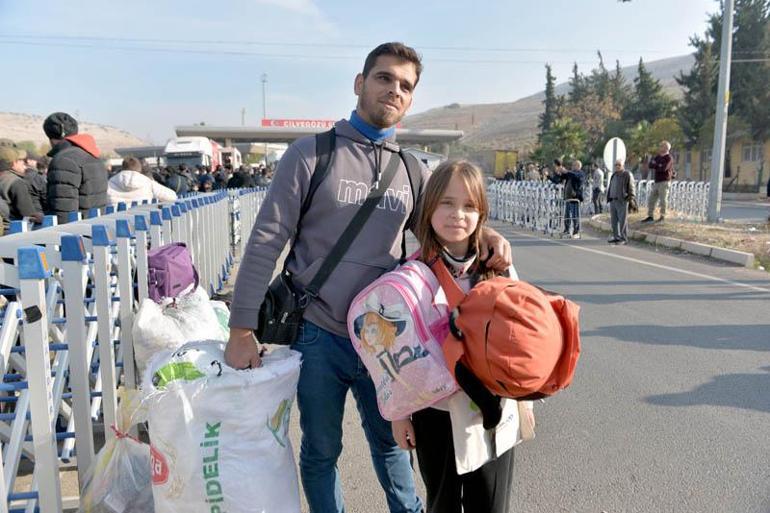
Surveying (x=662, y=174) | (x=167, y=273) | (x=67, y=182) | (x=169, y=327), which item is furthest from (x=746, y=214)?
(x=169, y=327)

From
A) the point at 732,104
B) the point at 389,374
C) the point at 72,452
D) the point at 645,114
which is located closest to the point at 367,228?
the point at 389,374

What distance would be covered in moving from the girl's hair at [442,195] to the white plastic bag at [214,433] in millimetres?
673

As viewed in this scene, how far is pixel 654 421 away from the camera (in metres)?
4.02

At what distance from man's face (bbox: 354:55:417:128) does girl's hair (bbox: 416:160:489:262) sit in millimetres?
289

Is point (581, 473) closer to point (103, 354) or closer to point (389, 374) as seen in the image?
point (389, 374)

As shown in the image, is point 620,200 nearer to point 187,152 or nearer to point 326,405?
point 326,405

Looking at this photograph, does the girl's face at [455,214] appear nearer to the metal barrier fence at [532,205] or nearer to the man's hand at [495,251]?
the man's hand at [495,251]

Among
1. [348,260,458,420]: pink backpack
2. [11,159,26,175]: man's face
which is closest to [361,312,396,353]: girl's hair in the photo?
[348,260,458,420]: pink backpack

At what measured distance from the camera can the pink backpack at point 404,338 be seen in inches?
76.1

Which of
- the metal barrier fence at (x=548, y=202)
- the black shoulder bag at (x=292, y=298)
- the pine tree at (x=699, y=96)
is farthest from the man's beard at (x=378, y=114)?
the pine tree at (x=699, y=96)

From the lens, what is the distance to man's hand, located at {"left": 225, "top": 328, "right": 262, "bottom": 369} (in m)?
2.14

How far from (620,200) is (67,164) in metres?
11.1

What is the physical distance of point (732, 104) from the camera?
4253 centimetres

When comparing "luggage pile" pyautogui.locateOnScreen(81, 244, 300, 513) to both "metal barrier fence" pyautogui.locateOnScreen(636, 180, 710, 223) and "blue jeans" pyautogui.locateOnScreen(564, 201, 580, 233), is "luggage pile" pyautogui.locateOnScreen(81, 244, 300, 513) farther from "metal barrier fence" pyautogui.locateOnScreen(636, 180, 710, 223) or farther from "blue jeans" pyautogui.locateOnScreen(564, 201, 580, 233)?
"metal barrier fence" pyautogui.locateOnScreen(636, 180, 710, 223)
